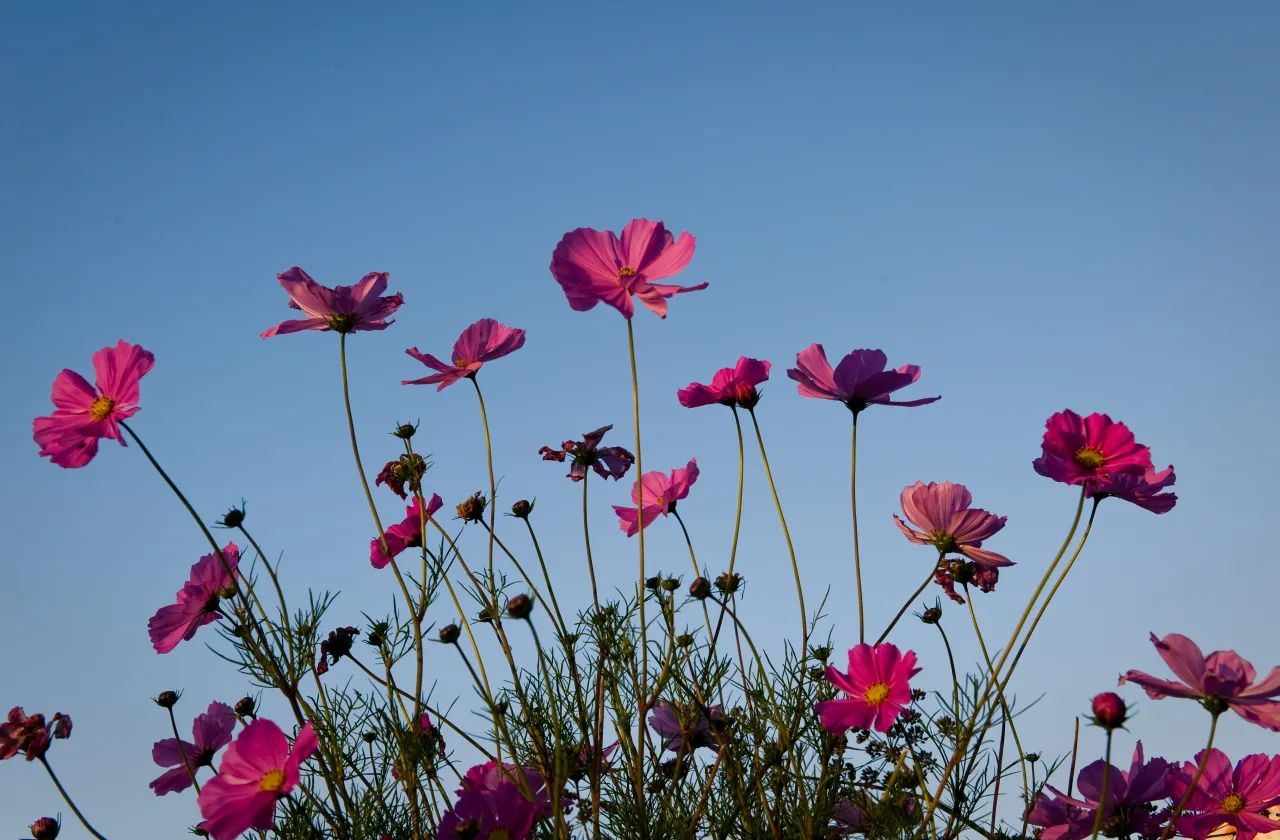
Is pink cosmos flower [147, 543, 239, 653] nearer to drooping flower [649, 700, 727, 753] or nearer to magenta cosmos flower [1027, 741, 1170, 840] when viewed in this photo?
drooping flower [649, 700, 727, 753]

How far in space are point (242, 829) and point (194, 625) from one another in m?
0.52

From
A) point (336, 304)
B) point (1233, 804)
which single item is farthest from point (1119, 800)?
point (336, 304)

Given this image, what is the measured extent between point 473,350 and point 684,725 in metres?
0.71

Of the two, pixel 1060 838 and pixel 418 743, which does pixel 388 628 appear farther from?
pixel 1060 838

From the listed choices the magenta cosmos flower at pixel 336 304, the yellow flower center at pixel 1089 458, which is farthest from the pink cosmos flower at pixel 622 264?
the yellow flower center at pixel 1089 458

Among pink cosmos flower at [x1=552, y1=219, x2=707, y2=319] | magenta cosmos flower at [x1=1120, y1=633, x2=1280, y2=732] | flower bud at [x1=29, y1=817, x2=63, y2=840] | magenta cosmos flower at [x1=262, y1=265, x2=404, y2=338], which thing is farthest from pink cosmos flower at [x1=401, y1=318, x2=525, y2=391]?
magenta cosmos flower at [x1=1120, y1=633, x2=1280, y2=732]

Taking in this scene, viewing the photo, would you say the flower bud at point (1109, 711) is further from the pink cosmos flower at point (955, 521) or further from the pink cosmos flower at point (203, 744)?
the pink cosmos flower at point (203, 744)

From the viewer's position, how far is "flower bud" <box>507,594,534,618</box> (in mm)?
1137

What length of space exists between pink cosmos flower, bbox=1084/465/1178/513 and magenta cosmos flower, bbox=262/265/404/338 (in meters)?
1.15

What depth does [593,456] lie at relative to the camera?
178 centimetres

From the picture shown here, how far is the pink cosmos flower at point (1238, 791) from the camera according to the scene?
1.53 metres

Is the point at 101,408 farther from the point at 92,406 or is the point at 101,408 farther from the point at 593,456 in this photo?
the point at 593,456

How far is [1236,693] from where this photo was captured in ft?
3.89

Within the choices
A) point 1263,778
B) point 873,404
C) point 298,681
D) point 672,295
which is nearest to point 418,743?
point 298,681
